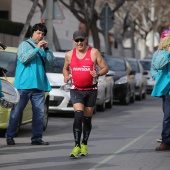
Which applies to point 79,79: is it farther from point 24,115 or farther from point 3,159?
point 24,115

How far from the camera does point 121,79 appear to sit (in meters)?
26.8

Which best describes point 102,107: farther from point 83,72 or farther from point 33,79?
point 83,72

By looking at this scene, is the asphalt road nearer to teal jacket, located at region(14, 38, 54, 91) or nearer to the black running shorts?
the black running shorts

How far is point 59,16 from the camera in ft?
74.7

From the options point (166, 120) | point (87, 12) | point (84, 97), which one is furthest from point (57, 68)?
point (87, 12)

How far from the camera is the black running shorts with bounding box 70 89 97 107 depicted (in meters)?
11.7

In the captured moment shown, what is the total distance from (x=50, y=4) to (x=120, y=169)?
1288 cm

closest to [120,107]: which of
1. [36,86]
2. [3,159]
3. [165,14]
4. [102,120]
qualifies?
[102,120]

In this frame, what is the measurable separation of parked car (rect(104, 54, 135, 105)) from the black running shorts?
1496 centimetres

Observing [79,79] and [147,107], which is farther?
[147,107]

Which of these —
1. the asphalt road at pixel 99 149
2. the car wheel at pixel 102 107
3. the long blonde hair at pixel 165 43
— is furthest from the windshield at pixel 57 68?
the long blonde hair at pixel 165 43

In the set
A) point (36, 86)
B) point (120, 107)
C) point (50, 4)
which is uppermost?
point (50, 4)

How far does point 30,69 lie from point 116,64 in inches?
572

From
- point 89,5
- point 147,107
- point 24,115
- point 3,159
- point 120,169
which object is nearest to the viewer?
point 120,169
